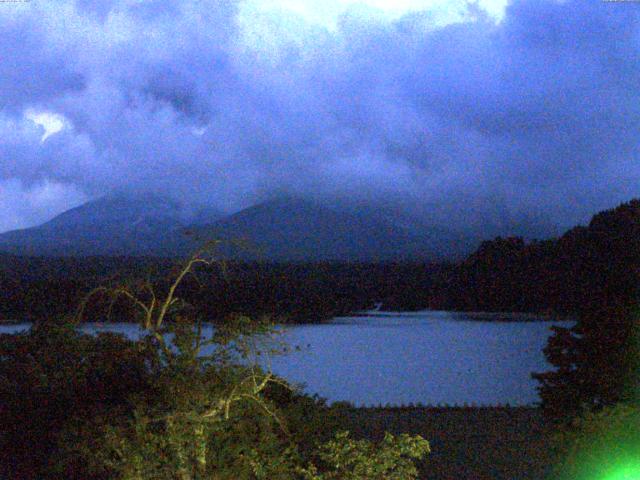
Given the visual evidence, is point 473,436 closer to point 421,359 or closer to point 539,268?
point 421,359

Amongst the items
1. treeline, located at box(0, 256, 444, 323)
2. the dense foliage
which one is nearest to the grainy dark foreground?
the dense foliage

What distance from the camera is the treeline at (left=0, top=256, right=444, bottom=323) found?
366 inches

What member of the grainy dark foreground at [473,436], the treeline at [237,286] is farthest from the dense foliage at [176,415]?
the grainy dark foreground at [473,436]

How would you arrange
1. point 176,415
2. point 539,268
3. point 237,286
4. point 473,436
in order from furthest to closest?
point 539,268, point 237,286, point 473,436, point 176,415

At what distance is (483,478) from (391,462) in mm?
2505

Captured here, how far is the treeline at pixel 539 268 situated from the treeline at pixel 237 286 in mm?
1714

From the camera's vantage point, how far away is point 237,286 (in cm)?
1956

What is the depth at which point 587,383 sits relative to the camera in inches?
393

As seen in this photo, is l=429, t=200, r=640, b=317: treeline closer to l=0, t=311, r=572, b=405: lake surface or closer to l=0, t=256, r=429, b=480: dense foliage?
l=0, t=311, r=572, b=405: lake surface

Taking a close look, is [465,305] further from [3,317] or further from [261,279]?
[3,317]

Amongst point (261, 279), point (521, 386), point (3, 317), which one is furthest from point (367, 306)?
point (3, 317)

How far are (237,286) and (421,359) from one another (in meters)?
8.46

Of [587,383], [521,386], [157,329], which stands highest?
Result: [157,329]

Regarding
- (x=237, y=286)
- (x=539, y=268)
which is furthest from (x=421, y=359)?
→ (x=539, y=268)
